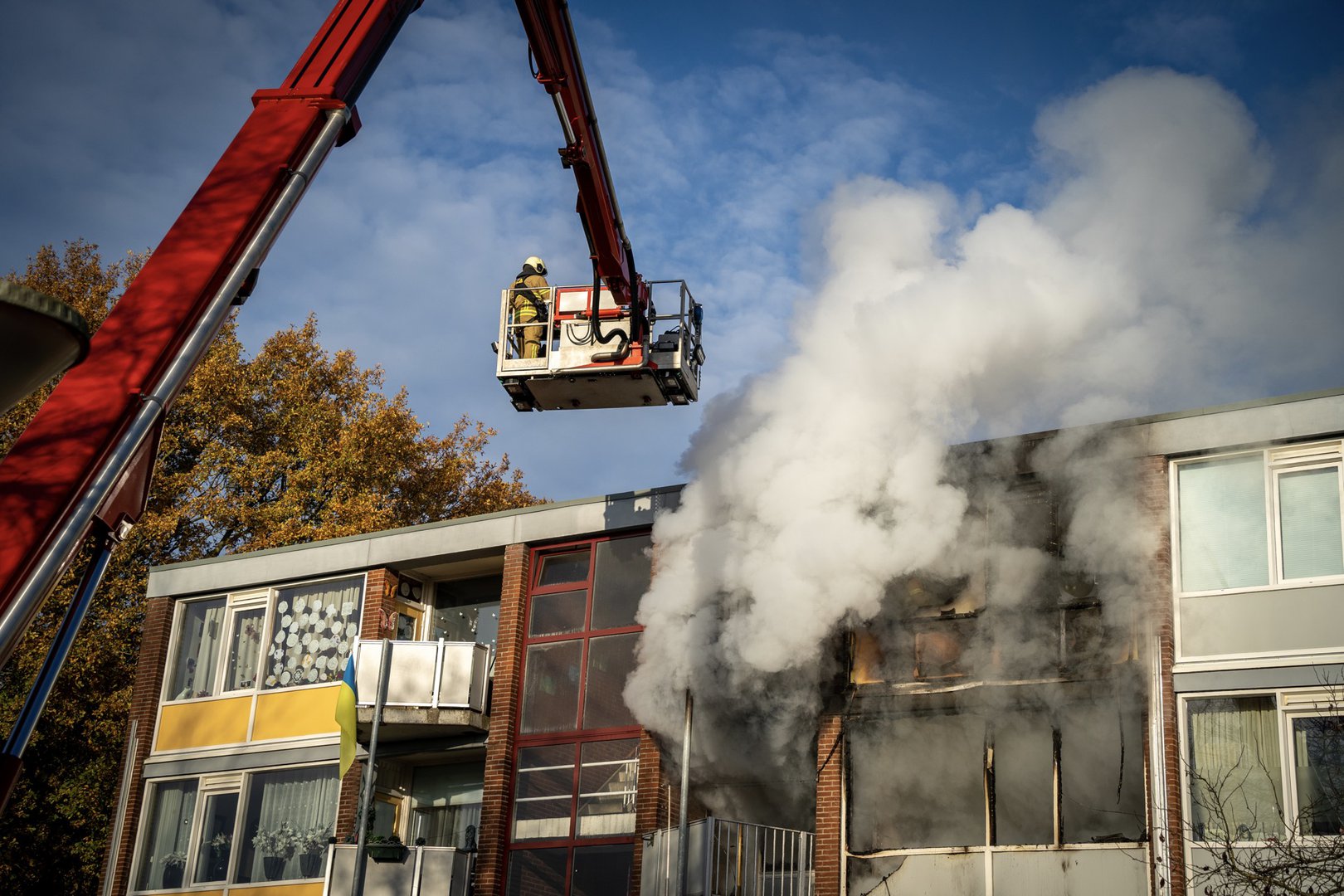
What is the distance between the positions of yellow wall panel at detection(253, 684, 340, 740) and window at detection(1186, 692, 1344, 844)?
12561 mm

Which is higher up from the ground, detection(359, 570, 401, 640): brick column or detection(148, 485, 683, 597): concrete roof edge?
detection(148, 485, 683, 597): concrete roof edge

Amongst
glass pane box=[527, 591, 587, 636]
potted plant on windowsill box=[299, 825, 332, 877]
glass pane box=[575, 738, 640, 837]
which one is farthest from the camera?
potted plant on windowsill box=[299, 825, 332, 877]

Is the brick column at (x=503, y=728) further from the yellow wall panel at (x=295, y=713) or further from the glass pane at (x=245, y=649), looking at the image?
the glass pane at (x=245, y=649)

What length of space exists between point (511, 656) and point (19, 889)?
49.3 ft

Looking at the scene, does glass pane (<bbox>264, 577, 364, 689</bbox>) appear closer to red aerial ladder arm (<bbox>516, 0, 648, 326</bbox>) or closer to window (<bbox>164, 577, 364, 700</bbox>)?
window (<bbox>164, 577, 364, 700</bbox>)

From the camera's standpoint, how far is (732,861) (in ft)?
58.2

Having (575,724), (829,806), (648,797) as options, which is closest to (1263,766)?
(829,806)

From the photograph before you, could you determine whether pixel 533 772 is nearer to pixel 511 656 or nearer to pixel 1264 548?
pixel 511 656

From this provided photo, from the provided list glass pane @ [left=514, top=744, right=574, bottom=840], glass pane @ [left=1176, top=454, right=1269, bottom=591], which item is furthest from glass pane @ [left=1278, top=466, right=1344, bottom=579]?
glass pane @ [left=514, top=744, right=574, bottom=840]

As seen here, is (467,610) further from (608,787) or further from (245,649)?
(608,787)

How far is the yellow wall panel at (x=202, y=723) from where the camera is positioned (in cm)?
2370

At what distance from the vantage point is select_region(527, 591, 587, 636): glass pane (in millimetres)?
21328

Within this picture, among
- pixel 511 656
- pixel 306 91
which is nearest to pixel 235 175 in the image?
pixel 306 91

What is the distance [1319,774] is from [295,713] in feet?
47.9
